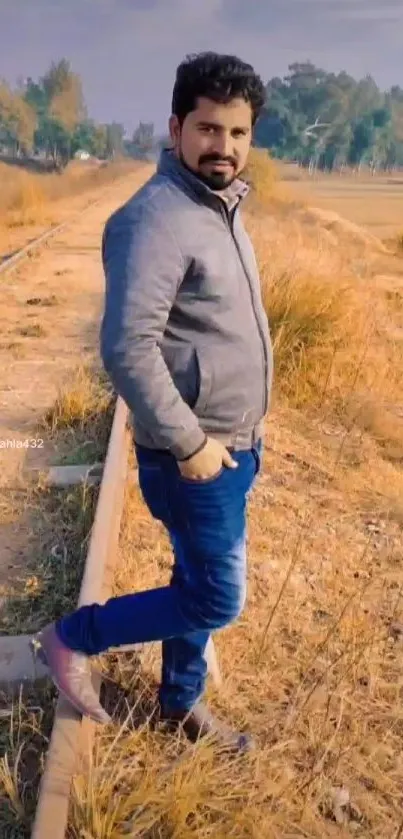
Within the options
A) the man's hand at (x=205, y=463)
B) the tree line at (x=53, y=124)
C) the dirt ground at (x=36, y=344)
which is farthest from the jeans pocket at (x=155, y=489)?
the tree line at (x=53, y=124)

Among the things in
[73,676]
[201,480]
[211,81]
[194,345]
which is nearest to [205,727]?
[73,676]

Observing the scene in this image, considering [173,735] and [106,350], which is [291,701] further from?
[106,350]

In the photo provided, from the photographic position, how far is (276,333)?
668 cm

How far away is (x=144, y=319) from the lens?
1.97 meters

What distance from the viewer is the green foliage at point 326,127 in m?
128

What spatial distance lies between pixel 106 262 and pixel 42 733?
1428 millimetres

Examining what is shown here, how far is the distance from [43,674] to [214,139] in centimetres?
182

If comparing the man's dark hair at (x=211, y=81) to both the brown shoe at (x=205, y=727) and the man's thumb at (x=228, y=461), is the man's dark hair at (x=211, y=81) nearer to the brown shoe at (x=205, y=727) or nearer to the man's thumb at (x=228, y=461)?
the man's thumb at (x=228, y=461)

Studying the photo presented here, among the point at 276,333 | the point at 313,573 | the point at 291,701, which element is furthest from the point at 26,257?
the point at 291,701

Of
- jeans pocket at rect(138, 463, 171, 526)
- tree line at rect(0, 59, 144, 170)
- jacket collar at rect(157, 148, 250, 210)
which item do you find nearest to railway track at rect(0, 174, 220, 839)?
jeans pocket at rect(138, 463, 171, 526)

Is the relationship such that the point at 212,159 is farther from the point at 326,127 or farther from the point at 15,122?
the point at 326,127

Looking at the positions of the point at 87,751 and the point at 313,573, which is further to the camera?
the point at 313,573

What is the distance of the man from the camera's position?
1.98m

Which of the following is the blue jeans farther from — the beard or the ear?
the ear
